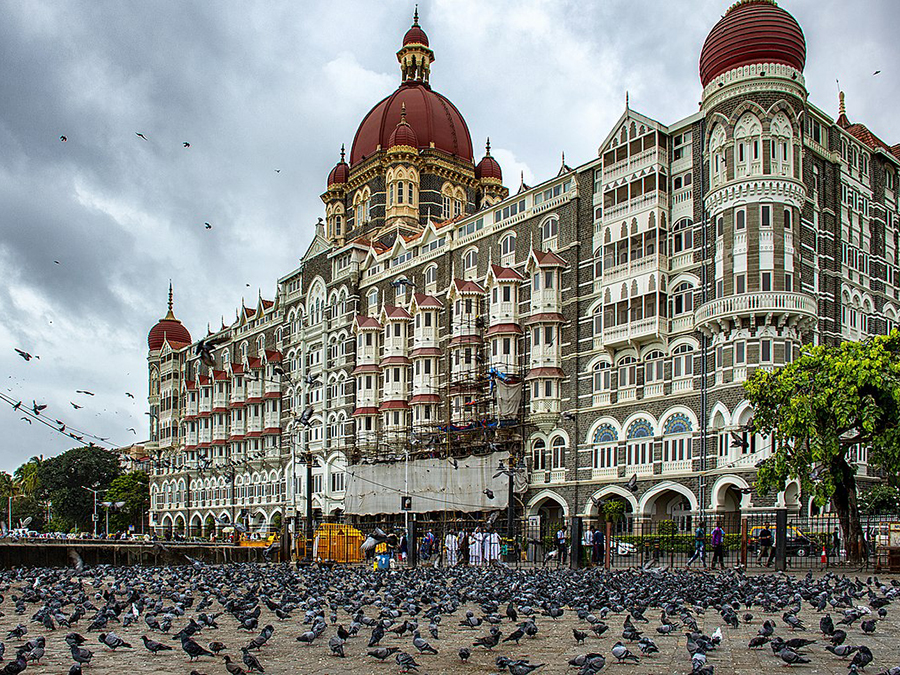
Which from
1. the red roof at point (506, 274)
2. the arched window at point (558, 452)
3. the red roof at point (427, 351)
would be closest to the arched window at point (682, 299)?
the arched window at point (558, 452)

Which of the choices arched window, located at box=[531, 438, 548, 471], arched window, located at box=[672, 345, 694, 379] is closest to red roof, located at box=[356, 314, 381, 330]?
arched window, located at box=[531, 438, 548, 471]

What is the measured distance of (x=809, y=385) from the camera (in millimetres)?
29469

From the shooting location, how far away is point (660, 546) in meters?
31.6

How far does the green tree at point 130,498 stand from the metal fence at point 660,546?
57.4 meters

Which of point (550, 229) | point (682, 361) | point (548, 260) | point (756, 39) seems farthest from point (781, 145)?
point (550, 229)

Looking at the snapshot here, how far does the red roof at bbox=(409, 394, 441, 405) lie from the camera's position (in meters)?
55.2

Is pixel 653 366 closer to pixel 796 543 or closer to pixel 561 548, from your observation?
pixel 796 543

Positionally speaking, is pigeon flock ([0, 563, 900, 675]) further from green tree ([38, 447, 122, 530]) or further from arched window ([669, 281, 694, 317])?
green tree ([38, 447, 122, 530])

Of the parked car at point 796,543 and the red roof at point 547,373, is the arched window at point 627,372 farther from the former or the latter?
the parked car at point 796,543

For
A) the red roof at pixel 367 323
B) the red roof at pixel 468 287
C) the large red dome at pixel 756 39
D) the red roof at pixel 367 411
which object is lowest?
the red roof at pixel 367 411

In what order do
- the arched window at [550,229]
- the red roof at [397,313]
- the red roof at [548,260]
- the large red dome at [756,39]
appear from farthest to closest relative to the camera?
the red roof at [397,313] < the arched window at [550,229] < the red roof at [548,260] < the large red dome at [756,39]

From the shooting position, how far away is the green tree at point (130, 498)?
91.2 metres

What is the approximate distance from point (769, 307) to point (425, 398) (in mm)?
22227

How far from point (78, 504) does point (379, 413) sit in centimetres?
4864
